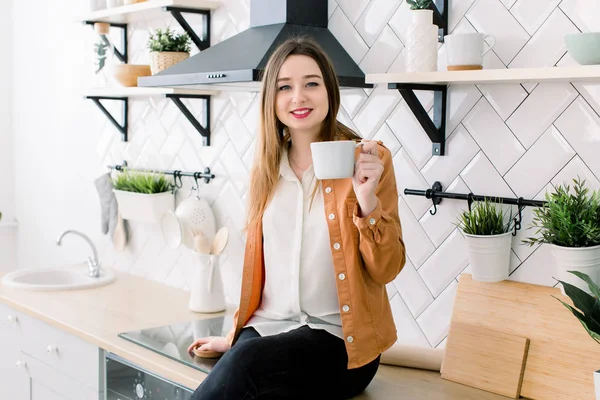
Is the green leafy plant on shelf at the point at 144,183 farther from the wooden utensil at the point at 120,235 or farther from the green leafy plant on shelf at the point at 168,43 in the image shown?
the green leafy plant on shelf at the point at 168,43

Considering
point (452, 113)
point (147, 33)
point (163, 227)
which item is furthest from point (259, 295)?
point (147, 33)

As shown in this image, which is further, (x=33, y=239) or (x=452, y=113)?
(x=33, y=239)

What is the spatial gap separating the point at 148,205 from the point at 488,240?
152cm

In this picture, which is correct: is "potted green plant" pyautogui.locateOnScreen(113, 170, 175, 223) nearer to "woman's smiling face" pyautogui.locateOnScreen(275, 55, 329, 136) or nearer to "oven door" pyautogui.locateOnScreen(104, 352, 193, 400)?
"oven door" pyautogui.locateOnScreen(104, 352, 193, 400)

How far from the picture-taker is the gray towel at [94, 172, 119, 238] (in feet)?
10.7

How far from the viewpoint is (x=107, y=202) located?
327cm

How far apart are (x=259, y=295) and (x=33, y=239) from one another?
2460 millimetres

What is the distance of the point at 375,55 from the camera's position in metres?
2.18

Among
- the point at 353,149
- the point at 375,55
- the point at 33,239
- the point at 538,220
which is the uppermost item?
the point at 375,55

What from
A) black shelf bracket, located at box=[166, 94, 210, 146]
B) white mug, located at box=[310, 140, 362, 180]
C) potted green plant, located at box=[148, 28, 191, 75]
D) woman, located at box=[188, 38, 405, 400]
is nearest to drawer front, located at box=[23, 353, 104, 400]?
woman, located at box=[188, 38, 405, 400]

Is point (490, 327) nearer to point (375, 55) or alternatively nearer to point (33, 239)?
point (375, 55)

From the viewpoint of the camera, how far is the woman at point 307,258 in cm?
165

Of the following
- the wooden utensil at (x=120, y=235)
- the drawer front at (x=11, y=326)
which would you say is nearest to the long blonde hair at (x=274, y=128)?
the drawer front at (x=11, y=326)

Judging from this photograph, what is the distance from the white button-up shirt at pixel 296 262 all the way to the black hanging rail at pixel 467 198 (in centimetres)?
33
